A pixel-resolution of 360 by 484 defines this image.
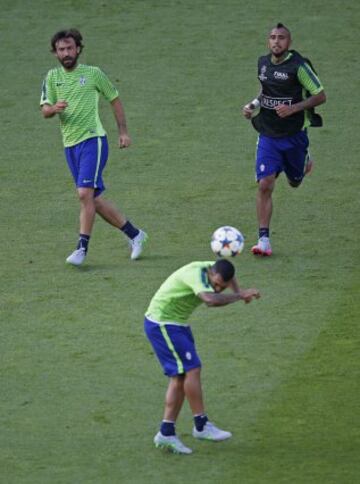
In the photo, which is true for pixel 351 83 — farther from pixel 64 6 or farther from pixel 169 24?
pixel 64 6

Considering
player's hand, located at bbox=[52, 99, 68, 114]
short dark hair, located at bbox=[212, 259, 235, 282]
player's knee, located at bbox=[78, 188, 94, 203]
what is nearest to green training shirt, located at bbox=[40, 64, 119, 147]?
player's hand, located at bbox=[52, 99, 68, 114]

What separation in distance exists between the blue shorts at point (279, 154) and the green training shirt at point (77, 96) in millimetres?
1672

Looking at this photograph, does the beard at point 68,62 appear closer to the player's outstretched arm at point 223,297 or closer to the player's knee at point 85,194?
the player's knee at point 85,194

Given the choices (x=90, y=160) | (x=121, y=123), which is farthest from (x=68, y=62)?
(x=90, y=160)

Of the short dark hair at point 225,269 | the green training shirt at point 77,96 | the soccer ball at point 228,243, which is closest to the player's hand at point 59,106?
the green training shirt at point 77,96

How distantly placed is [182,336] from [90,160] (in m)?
3.96

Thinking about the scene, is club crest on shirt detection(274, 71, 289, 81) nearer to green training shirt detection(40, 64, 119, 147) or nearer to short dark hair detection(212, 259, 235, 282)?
green training shirt detection(40, 64, 119, 147)

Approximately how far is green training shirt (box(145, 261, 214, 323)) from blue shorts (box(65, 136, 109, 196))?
3662 millimetres

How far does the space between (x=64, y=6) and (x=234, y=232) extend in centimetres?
1260

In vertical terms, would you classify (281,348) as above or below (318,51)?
below

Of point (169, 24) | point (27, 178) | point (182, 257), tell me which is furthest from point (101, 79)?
point (169, 24)

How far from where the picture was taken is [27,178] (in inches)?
663

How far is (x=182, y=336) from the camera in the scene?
34.0 ft

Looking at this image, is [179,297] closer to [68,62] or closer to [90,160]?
[90,160]
